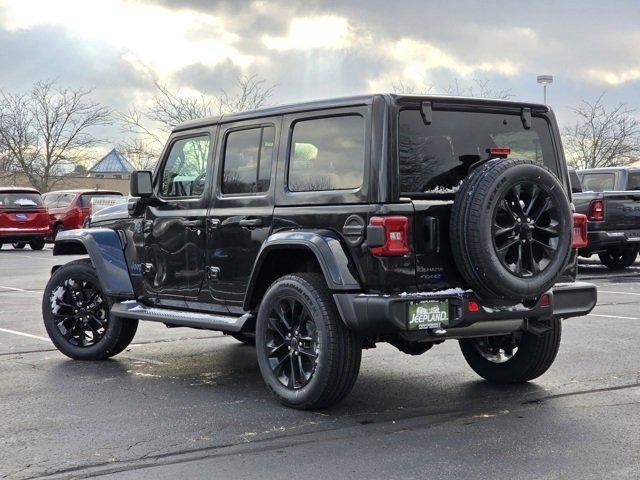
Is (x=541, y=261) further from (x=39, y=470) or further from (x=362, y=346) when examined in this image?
(x=39, y=470)

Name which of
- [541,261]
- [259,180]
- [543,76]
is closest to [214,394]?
[259,180]

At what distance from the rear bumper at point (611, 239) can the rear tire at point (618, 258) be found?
4.35 feet

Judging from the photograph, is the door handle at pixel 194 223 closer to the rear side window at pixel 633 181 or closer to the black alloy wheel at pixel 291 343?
the black alloy wheel at pixel 291 343

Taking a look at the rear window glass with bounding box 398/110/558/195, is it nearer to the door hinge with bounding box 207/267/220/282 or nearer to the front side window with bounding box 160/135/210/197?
the door hinge with bounding box 207/267/220/282

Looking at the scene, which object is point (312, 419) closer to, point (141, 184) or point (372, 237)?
point (372, 237)

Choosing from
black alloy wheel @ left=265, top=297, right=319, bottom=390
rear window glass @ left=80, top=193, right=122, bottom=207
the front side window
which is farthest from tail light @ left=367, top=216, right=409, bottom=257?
rear window glass @ left=80, top=193, right=122, bottom=207

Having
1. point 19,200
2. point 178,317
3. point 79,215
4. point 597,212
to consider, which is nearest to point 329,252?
point 178,317

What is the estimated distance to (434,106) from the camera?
6055 millimetres

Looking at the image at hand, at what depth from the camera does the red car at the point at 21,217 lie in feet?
86.2

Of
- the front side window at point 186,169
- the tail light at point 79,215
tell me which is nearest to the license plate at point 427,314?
the front side window at point 186,169

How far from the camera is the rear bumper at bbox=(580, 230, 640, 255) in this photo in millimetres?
15977

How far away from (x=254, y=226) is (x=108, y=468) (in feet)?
7.13

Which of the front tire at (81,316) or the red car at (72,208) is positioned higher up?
the red car at (72,208)

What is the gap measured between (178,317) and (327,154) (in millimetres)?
1800
